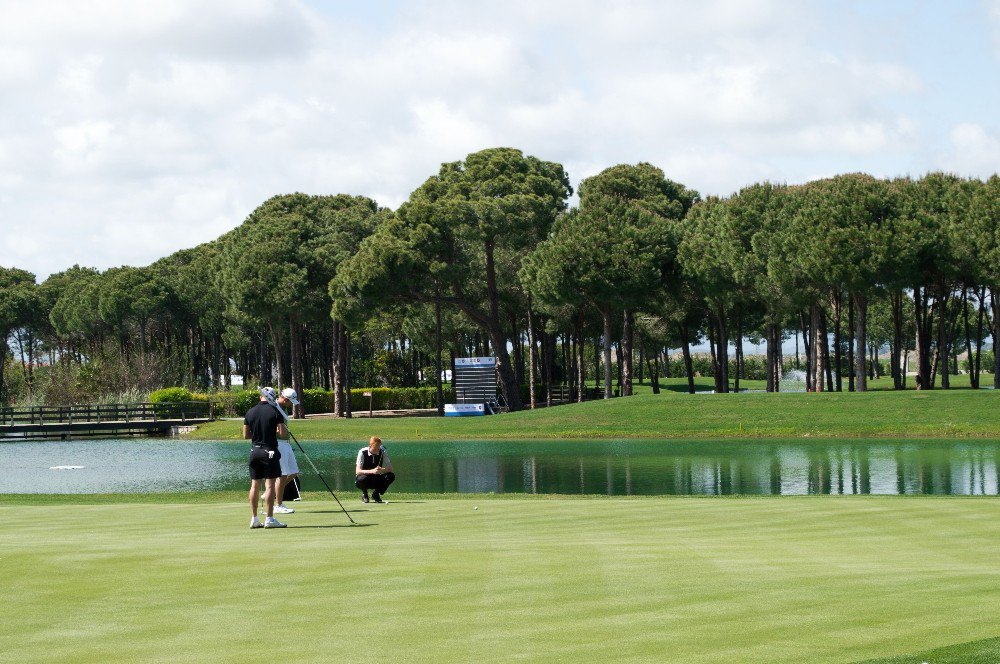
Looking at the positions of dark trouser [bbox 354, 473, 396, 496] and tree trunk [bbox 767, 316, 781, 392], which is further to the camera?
tree trunk [bbox 767, 316, 781, 392]

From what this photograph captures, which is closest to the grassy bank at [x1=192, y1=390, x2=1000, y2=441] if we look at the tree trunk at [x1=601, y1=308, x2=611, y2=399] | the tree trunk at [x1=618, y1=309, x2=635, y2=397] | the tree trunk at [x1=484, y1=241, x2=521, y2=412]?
the tree trunk at [x1=601, y1=308, x2=611, y2=399]

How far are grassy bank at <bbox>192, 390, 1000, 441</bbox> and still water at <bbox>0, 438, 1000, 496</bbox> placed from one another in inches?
116

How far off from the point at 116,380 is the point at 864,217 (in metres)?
52.0

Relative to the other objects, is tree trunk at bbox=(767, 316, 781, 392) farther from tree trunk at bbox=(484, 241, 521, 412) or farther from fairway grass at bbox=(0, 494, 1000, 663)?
fairway grass at bbox=(0, 494, 1000, 663)

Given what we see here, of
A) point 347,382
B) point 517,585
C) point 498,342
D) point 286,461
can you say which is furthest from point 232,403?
point 517,585

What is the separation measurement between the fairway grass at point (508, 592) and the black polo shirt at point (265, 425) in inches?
50.6

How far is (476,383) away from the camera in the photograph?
2704 inches

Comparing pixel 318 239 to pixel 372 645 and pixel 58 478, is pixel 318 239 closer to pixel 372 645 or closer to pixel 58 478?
pixel 58 478

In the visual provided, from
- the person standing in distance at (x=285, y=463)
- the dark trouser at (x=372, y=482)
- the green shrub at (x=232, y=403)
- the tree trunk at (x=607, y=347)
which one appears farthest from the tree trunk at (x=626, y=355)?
the person standing in distance at (x=285, y=463)

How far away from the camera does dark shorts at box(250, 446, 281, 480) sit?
613 inches

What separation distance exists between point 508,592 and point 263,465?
703cm

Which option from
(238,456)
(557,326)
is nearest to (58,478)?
(238,456)

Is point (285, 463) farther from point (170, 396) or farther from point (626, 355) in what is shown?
point (170, 396)

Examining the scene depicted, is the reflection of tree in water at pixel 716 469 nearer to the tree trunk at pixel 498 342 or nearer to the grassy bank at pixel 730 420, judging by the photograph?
the grassy bank at pixel 730 420
